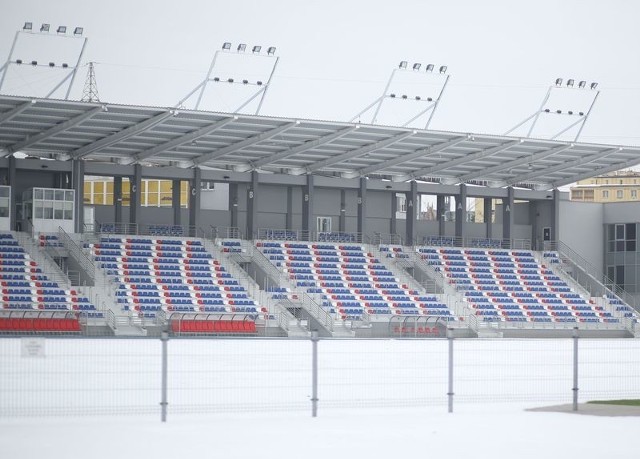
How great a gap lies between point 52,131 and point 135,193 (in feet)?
26.7

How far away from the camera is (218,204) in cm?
6881

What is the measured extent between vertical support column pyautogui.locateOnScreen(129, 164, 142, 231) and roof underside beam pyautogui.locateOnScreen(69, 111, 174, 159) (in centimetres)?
275

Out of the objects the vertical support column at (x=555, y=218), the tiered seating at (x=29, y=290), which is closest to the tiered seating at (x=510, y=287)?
the vertical support column at (x=555, y=218)

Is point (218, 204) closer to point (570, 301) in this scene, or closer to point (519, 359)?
point (570, 301)

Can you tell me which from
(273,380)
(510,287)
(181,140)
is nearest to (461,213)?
(510,287)

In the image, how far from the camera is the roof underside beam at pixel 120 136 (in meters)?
50.0

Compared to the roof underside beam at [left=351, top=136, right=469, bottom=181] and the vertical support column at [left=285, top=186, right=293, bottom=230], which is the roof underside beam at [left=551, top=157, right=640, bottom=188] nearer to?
the roof underside beam at [left=351, top=136, right=469, bottom=181]

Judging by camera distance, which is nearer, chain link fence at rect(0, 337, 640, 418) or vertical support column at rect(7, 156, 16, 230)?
chain link fence at rect(0, 337, 640, 418)

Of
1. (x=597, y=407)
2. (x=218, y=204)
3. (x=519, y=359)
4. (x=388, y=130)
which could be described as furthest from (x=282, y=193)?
(x=597, y=407)

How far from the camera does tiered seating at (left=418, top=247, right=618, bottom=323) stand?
61.1 metres

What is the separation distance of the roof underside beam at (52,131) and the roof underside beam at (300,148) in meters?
11.5

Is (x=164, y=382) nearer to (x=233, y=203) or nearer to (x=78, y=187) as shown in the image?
(x=78, y=187)

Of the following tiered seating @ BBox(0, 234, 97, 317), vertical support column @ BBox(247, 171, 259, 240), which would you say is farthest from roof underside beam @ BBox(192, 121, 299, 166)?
tiered seating @ BBox(0, 234, 97, 317)

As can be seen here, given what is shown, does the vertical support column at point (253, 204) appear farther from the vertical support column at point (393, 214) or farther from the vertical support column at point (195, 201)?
the vertical support column at point (393, 214)
